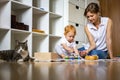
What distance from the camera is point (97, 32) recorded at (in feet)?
7.87

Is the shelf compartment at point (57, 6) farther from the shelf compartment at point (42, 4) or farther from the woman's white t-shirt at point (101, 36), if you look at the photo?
the woman's white t-shirt at point (101, 36)

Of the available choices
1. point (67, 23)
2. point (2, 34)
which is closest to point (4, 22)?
point (2, 34)

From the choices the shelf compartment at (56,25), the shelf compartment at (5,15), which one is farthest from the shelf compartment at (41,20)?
the shelf compartment at (5,15)

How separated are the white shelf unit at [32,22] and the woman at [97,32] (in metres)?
0.66

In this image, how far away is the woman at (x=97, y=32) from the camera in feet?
7.52

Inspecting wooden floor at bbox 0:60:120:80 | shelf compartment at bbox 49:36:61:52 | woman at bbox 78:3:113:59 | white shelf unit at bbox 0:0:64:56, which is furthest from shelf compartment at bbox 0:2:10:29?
wooden floor at bbox 0:60:120:80

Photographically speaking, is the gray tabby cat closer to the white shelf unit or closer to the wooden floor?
the white shelf unit

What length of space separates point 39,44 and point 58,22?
474 mm

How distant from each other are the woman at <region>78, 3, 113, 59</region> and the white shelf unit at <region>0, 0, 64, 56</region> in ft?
2.15

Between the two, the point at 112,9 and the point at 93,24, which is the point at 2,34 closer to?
the point at 93,24

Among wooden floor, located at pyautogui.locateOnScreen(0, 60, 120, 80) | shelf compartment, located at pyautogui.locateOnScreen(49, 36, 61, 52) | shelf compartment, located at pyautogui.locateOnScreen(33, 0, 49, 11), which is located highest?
shelf compartment, located at pyautogui.locateOnScreen(33, 0, 49, 11)

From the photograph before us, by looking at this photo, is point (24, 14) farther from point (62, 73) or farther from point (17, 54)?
point (62, 73)

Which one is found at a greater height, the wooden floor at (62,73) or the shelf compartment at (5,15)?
the shelf compartment at (5,15)

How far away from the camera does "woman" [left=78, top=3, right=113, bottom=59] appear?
229cm
